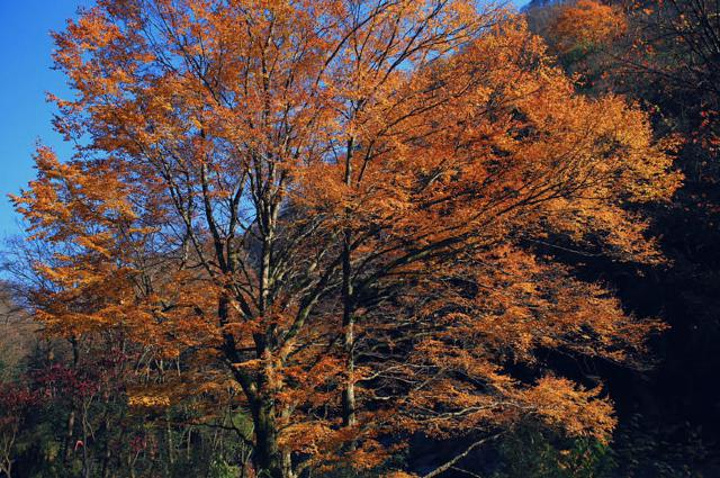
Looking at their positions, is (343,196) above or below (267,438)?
above

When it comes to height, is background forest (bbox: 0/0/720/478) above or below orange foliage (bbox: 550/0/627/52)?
below

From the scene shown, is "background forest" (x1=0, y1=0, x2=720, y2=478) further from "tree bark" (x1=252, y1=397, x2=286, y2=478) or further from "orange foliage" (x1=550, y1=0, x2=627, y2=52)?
"orange foliage" (x1=550, y1=0, x2=627, y2=52)

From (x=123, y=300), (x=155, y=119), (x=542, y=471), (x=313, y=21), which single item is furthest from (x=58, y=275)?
(x=542, y=471)

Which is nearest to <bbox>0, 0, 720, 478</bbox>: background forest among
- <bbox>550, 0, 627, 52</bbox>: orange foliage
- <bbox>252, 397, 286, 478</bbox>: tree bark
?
<bbox>252, 397, 286, 478</bbox>: tree bark

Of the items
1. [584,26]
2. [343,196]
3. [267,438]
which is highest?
[584,26]

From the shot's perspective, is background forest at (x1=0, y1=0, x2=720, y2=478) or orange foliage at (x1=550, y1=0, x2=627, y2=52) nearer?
background forest at (x1=0, y1=0, x2=720, y2=478)

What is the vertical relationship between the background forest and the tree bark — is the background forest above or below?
above

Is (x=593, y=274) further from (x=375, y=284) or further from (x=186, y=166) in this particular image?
(x=186, y=166)

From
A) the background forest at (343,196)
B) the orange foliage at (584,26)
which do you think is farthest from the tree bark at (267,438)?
the orange foliage at (584,26)

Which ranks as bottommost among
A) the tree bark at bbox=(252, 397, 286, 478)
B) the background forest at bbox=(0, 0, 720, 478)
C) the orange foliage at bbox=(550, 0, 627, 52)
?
the tree bark at bbox=(252, 397, 286, 478)

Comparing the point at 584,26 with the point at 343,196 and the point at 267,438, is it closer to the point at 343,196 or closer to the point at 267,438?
the point at 343,196

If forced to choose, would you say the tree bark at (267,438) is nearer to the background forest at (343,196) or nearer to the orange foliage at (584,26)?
the background forest at (343,196)

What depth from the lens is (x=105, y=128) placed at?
763cm

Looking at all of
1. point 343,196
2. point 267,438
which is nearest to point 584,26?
point 343,196
